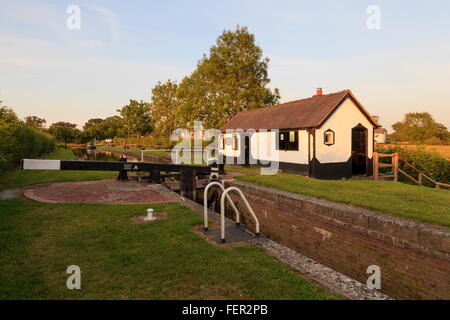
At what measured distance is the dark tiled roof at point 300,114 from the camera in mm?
13753

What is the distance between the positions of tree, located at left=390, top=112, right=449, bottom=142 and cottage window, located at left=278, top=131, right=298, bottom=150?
6188 cm

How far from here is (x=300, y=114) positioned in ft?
51.4

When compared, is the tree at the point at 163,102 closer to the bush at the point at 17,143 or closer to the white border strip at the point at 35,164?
the bush at the point at 17,143

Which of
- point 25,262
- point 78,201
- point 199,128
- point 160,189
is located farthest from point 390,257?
point 199,128

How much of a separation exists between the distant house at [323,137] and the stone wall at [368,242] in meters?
5.47

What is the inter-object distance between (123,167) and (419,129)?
8923 cm

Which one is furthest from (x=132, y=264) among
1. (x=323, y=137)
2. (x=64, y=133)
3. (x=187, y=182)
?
(x=64, y=133)

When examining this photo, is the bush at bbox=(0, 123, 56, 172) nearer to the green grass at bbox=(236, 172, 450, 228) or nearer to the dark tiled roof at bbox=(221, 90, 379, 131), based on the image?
the green grass at bbox=(236, 172, 450, 228)

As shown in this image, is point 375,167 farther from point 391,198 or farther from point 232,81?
point 232,81

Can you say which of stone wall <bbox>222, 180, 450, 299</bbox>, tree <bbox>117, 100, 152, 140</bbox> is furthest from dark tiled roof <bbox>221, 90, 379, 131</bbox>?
tree <bbox>117, 100, 152, 140</bbox>

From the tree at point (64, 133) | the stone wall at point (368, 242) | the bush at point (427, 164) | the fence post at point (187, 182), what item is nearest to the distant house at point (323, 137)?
the bush at point (427, 164)

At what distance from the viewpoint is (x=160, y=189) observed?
35.3 feet
